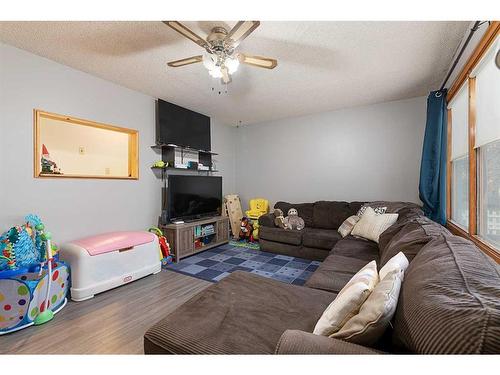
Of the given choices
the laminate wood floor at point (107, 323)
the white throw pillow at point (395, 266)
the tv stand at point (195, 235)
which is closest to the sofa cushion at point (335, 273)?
the white throw pillow at point (395, 266)

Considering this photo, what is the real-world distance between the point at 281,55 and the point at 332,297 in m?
2.19

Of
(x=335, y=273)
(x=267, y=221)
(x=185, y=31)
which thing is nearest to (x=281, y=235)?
(x=267, y=221)

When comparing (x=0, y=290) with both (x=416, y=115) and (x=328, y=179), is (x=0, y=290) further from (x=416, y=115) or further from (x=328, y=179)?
(x=416, y=115)

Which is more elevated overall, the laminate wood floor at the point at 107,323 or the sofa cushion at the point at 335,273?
the sofa cushion at the point at 335,273

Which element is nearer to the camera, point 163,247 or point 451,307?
point 451,307

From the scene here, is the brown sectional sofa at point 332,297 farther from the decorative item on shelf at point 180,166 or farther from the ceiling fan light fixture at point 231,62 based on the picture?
the decorative item on shelf at point 180,166

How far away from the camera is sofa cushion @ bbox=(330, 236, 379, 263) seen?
2139 millimetres

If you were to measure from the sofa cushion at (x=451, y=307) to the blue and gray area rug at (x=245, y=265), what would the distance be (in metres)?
1.81

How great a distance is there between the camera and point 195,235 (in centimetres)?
350

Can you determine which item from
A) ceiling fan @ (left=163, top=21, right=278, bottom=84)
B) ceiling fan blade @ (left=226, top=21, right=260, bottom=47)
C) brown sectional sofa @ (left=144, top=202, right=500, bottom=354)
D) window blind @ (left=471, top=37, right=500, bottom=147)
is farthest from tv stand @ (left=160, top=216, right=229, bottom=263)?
window blind @ (left=471, top=37, right=500, bottom=147)

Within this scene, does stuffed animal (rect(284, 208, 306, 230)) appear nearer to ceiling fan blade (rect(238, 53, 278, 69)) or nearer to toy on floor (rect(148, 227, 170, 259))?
toy on floor (rect(148, 227, 170, 259))

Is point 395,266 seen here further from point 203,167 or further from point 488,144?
point 203,167

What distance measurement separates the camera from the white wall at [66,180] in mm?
2027

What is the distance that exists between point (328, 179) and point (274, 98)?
1.78 meters
